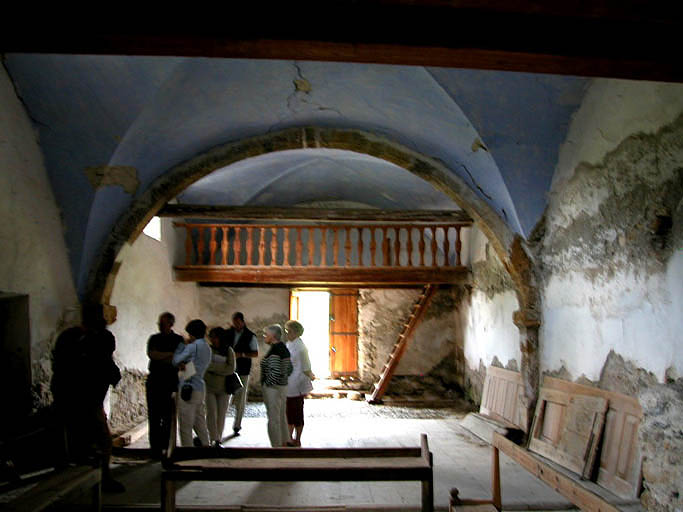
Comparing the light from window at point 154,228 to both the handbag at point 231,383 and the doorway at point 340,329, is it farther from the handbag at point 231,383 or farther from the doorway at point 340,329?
the doorway at point 340,329

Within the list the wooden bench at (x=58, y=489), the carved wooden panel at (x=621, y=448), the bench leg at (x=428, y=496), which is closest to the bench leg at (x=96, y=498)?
the wooden bench at (x=58, y=489)

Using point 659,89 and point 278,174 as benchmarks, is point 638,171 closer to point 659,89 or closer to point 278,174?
point 659,89

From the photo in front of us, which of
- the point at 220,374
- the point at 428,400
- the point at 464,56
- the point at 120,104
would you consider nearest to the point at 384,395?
the point at 428,400

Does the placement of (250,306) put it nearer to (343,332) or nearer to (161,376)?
(343,332)

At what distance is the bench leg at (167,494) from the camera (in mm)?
3256

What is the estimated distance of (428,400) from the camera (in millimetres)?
9789

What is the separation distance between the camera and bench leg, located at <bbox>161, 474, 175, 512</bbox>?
3.26 metres

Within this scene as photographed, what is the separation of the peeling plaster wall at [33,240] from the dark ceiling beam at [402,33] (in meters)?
2.36

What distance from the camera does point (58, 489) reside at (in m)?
3.05

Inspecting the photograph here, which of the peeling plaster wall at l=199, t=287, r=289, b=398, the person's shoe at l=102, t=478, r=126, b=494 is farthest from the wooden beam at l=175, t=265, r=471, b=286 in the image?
the person's shoe at l=102, t=478, r=126, b=494

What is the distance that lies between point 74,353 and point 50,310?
1224 mm

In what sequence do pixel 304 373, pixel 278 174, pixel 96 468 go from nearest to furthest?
pixel 96 468, pixel 304 373, pixel 278 174

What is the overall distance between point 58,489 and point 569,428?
163 inches

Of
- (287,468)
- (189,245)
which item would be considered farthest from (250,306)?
(287,468)
